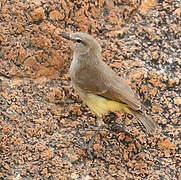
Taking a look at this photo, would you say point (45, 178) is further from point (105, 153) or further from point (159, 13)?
point (159, 13)

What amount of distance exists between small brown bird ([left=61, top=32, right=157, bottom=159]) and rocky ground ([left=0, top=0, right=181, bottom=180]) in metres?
0.21

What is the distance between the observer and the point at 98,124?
5.34 m

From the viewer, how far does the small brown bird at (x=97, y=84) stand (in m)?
5.27

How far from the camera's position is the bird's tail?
16.9ft

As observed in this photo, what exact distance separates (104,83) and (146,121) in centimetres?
70

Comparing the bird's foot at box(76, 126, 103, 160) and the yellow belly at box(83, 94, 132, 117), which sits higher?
the yellow belly at box(83, 94, 132, 117)

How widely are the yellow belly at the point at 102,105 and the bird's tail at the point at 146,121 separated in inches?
5.7

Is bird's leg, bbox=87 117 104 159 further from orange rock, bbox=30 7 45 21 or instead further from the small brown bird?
orange rock, bbox=30 7 45 21

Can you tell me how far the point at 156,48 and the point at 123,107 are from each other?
1.04 m

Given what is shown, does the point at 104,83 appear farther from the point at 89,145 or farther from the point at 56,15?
the point at 56,15

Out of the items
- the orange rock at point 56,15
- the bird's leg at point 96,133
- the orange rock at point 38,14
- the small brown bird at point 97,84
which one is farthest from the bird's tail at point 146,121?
the orange rock at point 38,14

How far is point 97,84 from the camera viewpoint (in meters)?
5.46

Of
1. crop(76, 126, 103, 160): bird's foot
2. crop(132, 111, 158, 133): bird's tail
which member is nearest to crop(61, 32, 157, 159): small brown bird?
crop(132, 111, 158, 133): bird's tail

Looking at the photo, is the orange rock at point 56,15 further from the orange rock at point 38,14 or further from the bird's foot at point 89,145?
the bird's foot at point 89,145
